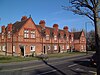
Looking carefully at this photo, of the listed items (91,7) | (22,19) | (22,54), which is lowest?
(22,54)

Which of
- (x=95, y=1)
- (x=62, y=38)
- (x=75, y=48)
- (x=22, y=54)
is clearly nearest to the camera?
(x=95, y=1)

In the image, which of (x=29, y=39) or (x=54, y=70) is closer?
(x=54, y=70)

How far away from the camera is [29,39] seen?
1848 inches

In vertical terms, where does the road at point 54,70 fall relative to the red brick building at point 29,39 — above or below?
below

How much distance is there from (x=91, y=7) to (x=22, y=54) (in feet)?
125

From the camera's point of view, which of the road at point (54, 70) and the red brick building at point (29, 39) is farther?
the red brick building at point (29, 39)

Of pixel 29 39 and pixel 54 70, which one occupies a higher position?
pixel 29 39

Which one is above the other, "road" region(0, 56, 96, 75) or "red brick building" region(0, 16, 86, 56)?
"red brick building" region(0, 16, 86, 56)

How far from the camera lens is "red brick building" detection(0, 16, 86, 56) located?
148 feet

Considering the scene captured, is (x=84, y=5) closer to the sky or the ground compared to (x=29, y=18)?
closer to the ground

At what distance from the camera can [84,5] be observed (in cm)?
883

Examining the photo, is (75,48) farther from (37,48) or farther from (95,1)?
(95,1)

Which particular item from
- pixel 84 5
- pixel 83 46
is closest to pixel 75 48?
pixel 83 46

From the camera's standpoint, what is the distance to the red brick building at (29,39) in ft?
148
